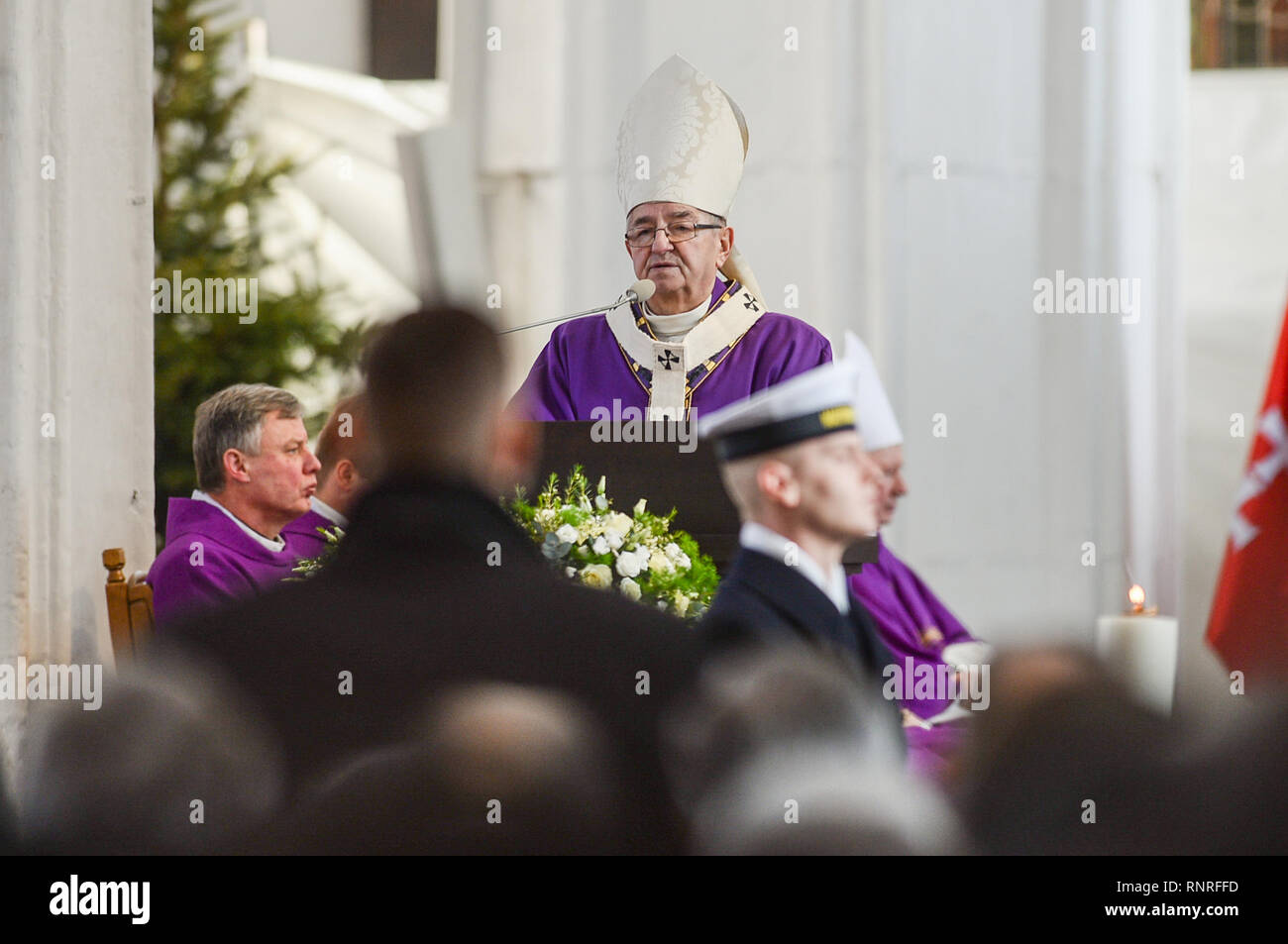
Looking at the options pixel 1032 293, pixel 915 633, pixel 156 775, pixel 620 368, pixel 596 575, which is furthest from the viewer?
pixel 1032 293

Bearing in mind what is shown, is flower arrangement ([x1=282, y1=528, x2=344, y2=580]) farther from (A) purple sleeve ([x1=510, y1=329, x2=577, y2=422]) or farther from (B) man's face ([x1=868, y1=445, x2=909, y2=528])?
(B) man's face ([x1=868, y1=445, x2=909, y2=528])

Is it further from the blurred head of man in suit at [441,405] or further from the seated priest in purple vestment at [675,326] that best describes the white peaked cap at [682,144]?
the blurred head of man in suit at [441,405]

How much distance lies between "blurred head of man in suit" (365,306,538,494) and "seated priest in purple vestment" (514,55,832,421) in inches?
30.1

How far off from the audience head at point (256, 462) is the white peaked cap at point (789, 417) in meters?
1.20

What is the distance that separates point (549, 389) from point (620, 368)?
5.1 inches

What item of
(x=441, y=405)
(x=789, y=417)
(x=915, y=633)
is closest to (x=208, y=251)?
(x=915, y=633)

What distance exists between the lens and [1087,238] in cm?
356

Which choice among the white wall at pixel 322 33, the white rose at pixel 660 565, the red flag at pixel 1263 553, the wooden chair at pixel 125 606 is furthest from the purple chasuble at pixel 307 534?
the white wall at pixel 322 33

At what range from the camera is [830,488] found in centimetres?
148

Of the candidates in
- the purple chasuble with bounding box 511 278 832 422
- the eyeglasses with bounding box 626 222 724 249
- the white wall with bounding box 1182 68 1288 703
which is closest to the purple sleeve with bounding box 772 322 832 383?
the purple chasuble with bounding box 511 278 832 422

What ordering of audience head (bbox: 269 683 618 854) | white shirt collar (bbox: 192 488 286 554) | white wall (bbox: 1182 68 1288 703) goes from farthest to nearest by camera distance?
white wall (bbox: 1182 68 1288 703) < white shirt collar (bbox: 192 488 286 554) < audience head (bbox: 269 683 618 854)

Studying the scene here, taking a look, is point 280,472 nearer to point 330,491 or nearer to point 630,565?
point 330,491

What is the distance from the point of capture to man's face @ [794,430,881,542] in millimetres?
1476

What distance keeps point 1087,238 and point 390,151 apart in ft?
7.38
